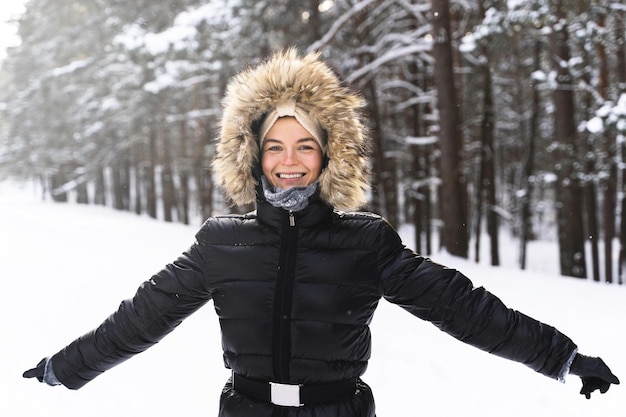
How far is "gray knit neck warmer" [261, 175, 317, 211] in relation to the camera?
2295 mm

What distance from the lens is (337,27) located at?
1240 centimetres

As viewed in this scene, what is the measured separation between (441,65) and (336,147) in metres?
9.96

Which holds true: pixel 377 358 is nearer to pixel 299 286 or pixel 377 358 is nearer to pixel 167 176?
pixel 299 286

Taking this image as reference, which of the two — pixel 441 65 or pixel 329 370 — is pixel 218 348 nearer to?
pixel 329 370

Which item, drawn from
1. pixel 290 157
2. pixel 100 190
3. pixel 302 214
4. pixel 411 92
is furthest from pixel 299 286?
pixel 100 190

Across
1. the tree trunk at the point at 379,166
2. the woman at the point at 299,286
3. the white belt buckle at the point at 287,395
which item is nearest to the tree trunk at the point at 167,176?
the tree trunk at the point at 379,166

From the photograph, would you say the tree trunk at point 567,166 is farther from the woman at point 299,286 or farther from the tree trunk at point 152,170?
the tree trunk at point 152,170

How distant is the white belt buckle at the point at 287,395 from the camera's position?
219 cm

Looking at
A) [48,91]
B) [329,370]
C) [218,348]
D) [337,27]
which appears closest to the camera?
[329,370]

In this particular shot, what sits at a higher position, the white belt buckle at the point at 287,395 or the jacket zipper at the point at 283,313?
the jacket zipper at the point at 283,313

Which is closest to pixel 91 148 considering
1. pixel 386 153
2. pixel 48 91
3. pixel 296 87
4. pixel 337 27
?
pixel 48 91

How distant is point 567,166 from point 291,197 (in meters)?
12.8

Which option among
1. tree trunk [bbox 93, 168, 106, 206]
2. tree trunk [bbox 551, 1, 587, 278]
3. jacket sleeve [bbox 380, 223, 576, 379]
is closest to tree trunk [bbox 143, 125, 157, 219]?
tree trunk [bbox 93, 168, 106, 206]

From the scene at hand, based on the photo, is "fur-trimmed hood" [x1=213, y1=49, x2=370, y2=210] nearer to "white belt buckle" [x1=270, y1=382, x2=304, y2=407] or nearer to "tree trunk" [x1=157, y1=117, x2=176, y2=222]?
"white belt buckle" [x1=270, y1=382, x2=304, y2=407]
